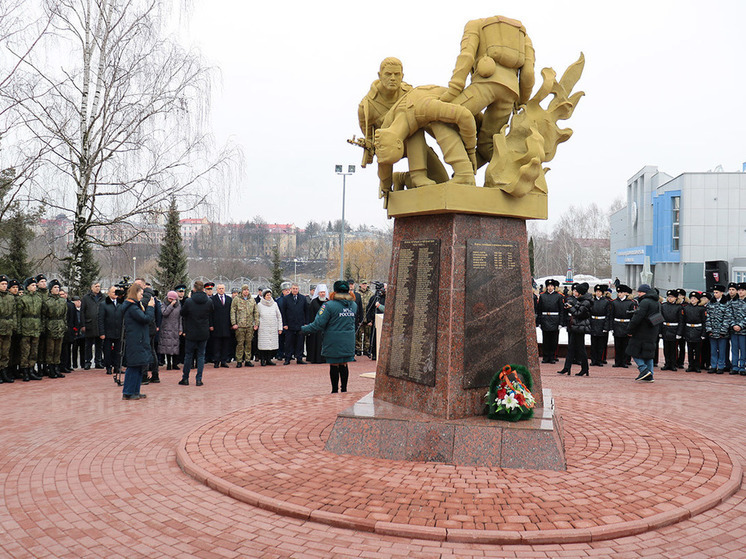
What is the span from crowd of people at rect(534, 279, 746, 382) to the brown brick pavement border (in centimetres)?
463

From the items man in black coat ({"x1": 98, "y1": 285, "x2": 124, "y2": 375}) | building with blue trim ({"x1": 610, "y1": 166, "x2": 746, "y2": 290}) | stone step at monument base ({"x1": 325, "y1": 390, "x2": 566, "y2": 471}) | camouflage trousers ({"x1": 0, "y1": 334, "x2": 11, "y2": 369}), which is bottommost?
stone step at monument base ({"x1": 325, "y1": 390, "x2": 566, "y2": 471})

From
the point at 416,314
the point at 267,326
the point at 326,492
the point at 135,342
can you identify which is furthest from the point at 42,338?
the point at 326,492

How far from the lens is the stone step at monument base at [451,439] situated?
210 inches

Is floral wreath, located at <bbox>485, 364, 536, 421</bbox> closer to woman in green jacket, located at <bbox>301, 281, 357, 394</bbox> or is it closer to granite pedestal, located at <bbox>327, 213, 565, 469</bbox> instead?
granite pedestal, located at <bbox>327, 213, 565, 469</bbox>

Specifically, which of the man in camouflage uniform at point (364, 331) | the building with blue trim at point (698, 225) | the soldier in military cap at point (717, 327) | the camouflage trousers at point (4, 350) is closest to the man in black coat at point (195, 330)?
the camouflage trousers at point (4, 350)

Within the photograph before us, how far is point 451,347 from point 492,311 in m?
0.61

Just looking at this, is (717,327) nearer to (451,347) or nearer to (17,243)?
(451,347)

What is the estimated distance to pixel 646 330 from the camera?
10.7 metres

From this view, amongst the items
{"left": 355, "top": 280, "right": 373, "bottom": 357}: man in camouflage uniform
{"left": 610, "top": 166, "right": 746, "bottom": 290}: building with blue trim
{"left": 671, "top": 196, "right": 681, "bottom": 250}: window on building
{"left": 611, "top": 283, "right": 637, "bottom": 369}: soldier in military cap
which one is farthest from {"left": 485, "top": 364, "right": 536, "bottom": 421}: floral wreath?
{"left": 671, "top": 196, "right": 681, "bottom": 250}: window on building

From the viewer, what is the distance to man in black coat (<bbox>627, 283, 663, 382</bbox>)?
10.7 meters

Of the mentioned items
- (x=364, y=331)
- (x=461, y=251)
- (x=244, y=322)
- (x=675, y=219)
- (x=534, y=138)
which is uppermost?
(x=675, y=219)

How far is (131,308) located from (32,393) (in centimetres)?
245

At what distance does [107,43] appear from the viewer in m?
14.5

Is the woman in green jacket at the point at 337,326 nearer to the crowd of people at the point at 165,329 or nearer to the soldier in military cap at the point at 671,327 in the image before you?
the crowd of people at the point at 165,329
